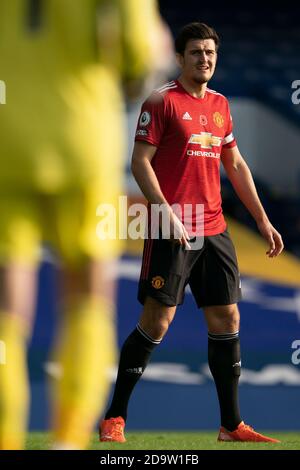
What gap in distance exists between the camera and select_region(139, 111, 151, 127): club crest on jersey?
12.5 feet

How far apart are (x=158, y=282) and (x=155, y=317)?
0.13 meters

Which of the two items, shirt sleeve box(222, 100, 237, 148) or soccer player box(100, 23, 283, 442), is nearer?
soccer player box(100, 23, 283, 442)

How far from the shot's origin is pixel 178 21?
7242 millimetres

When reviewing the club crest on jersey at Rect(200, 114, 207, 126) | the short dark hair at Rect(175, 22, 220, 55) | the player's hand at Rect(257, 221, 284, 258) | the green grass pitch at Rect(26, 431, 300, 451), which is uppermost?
the short dark hair at Rect(175, 22, 220, 55)

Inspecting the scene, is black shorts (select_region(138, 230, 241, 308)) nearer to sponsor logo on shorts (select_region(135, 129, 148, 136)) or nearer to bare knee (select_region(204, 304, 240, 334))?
bare knee (select_region(204, 304, 240, 334))

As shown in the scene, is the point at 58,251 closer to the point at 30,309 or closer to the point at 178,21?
the point at 30,309

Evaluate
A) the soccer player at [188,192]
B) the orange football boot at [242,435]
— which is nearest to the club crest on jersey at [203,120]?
the soccer player at [188,192]

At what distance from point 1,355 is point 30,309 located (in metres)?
0.12

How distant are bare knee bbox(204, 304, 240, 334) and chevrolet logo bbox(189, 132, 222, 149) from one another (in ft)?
1.82

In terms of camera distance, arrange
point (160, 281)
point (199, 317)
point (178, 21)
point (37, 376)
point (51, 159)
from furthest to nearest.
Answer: point (178, 21) → point (199, 317) → point (37, 376) → point (160, 281) → point (51, 159)

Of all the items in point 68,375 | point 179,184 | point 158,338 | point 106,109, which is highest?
point 106,109

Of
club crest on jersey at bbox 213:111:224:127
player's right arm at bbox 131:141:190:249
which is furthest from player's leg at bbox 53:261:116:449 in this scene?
club crest on jersey at bbox 213:111:224:127

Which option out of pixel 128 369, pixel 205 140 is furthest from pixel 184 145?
pixel 128 369

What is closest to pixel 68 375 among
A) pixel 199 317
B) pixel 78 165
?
pixel 78 165
